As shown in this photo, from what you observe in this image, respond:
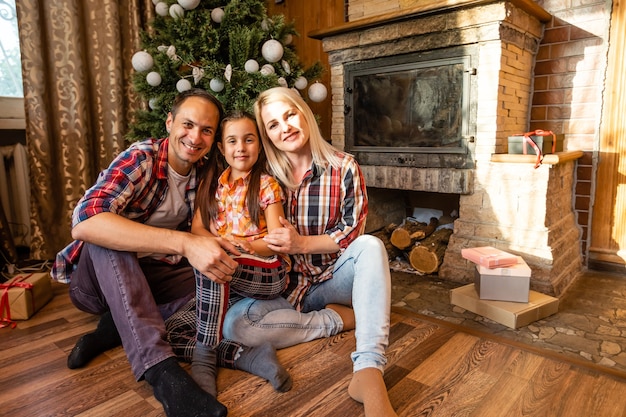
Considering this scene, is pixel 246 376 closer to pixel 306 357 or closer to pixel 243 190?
pixel 306 357

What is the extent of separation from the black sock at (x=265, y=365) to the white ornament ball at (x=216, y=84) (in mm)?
1398

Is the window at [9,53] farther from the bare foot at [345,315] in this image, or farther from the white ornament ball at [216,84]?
the bare foot at [345,315]

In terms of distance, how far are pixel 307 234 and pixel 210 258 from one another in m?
0.43

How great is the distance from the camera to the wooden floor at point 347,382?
125cm

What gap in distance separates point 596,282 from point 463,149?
38.8 inches

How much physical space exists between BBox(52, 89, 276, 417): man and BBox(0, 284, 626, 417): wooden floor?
96mm

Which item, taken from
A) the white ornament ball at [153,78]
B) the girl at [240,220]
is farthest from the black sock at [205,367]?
the white ornament ball at [153,78]

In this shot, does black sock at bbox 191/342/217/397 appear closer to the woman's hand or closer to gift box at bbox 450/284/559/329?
the woman's hand

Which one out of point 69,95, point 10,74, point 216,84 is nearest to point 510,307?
point 216,84

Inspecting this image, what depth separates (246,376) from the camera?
4.67ft

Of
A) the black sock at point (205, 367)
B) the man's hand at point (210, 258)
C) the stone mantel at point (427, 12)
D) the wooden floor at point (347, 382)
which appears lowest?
the wooden floor at point (347, 382)

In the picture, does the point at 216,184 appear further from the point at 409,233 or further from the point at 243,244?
the point at 409,233

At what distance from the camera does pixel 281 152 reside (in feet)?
5.39

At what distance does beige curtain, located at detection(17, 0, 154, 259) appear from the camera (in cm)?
250
